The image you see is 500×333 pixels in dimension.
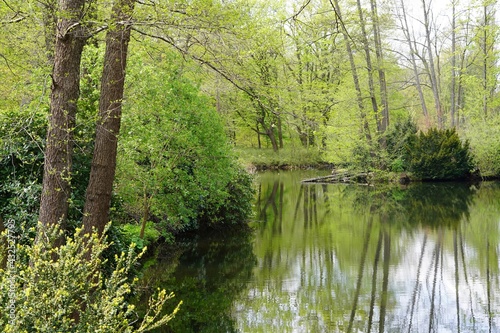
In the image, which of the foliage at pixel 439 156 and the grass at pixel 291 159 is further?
the grass at pixel 291 159

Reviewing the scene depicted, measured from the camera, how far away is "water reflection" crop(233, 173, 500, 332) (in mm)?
6543

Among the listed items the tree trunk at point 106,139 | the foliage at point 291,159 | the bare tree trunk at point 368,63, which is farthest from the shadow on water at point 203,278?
the foliage at point 291,159

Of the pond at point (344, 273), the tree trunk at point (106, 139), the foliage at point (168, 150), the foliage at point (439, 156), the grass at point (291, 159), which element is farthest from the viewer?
the grass at point (291, 159)

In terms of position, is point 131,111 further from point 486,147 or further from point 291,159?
point 291,159

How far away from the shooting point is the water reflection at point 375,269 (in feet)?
21.5

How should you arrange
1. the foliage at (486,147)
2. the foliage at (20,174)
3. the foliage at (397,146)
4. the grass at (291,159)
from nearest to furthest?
the foliage at (20,174), the foliage at (486,147), the foliage at (397,146), the grass at (291,159)

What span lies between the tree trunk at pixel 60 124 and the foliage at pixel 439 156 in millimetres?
→ 20586

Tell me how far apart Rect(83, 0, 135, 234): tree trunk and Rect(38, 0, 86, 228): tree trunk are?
0.41 meters

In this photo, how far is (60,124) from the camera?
16.9 ft

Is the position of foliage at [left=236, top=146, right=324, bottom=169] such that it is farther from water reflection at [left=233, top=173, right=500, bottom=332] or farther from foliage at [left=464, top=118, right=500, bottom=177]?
water reflection at [left=233, top=173, right=500, bottom=332]

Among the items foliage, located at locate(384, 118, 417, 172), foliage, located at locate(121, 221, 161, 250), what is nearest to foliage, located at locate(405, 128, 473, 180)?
foliage, located at locate(384, 118, 417, 172)

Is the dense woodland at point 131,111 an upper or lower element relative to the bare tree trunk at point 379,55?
lower

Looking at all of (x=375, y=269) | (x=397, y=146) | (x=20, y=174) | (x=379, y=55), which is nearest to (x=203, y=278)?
(x=375, y=269)

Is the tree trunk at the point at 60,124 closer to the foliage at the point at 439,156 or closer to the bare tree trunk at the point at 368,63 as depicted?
the bare tree trunk at the point at 368,63
